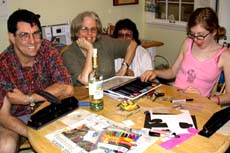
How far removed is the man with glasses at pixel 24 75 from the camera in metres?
1.67

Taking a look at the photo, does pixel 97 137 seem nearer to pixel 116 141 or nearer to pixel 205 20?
pixel 116 141

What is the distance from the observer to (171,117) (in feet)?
4.60

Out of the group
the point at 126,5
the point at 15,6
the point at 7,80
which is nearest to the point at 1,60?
the point at 7,80

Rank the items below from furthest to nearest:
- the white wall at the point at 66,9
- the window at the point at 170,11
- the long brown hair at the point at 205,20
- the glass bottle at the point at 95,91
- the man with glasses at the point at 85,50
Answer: the window at the point at 170,11, the white wall at the point at 66,9, the man with glasses at the point at 85,50, the long brown hair at the point at 205,20, the glass bottle at the point at 95,91

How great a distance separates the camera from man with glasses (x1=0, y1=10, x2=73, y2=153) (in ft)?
5.49

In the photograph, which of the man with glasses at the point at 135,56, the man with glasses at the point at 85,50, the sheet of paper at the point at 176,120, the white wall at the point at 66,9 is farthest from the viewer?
the white wall at the point at 66,9

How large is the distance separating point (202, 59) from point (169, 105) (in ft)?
1.92

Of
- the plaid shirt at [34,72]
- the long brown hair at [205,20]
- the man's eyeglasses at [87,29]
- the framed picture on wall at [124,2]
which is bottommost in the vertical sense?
the plaid shirt at [34,72]

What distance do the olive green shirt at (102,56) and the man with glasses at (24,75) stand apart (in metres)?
0.16

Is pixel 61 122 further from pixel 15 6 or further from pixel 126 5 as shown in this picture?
pixel 126 5

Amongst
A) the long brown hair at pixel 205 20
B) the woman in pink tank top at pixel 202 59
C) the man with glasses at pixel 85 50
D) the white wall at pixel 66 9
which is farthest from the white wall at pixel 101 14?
the long brown hair at pixel 205 20

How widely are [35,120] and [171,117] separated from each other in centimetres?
70

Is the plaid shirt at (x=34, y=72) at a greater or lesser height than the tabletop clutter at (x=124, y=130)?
greater

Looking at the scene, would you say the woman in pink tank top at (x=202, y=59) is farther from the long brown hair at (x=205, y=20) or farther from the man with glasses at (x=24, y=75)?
the man with glasses at (x=24, y=75)
